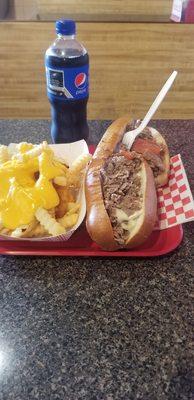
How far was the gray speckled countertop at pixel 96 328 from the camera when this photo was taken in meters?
0.60

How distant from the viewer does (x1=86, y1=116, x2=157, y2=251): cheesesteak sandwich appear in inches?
32.5

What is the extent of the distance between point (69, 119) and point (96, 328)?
812 millimetres

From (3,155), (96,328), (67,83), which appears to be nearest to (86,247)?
(96,328)

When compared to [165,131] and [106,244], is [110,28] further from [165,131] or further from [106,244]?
[106,244]

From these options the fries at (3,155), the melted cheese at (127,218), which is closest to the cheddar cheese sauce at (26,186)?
the fries at (3,155)

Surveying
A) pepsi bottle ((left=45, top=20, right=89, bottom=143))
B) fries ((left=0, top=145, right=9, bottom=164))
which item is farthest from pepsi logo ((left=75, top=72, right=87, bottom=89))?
fries ((left=0, top=145, right=9, bottom=164))

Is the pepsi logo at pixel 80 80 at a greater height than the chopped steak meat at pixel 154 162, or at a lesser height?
greater

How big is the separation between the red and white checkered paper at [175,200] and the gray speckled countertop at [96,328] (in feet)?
0.19

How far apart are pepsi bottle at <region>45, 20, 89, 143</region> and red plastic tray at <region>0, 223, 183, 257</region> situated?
19.4 inches

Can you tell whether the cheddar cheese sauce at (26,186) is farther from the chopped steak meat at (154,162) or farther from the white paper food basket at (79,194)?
the chopped steak meat at (154,162)

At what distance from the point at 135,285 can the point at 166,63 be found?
2098mm

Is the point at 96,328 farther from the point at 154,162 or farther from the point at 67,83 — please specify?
the point at 67,83

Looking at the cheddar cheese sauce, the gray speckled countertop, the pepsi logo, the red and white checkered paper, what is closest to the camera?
the gray speckled countertop

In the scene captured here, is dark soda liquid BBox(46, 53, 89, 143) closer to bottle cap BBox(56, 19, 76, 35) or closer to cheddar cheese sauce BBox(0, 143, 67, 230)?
bottle cap BBox(56, 19, 76, 35)
